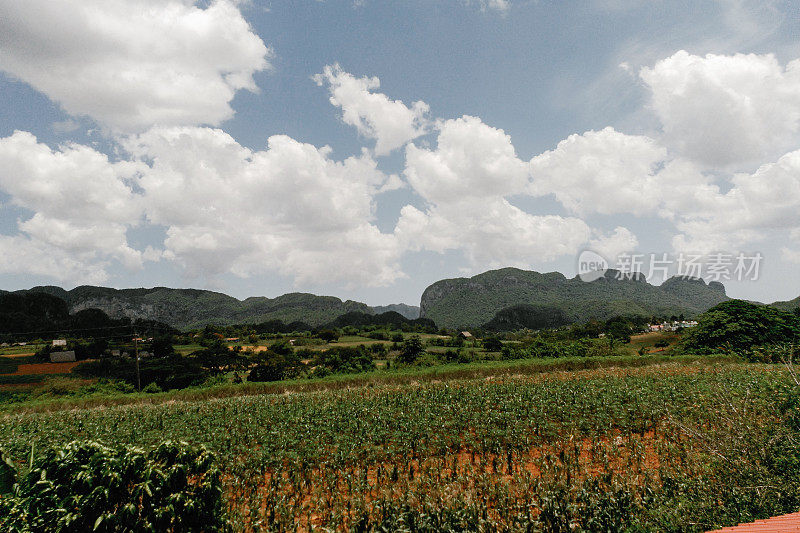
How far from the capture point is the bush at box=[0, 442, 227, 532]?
5.63 meters

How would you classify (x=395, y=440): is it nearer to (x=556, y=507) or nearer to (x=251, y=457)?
(x=251, y=457)

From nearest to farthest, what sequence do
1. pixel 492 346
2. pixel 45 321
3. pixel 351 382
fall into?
1. pixel 351 382
2. pixel 492 346
3. pixel 45 321

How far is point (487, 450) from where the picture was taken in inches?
526

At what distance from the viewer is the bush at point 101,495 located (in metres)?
5.63

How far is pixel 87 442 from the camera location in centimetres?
620

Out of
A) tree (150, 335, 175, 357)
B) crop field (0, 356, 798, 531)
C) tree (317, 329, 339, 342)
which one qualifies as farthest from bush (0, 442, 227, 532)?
tree (317, 329, 339, 342)

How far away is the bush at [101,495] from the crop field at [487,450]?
625 millimetres

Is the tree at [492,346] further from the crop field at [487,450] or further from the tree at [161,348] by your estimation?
the tree at [161,348]

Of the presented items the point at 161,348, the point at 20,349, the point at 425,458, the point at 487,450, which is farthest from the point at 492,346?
the point at 20,349

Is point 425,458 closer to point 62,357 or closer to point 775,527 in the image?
point 775,527

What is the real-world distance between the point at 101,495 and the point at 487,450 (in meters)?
11.6

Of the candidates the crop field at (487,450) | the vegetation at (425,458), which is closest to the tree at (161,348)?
the vegetation at (425,458)

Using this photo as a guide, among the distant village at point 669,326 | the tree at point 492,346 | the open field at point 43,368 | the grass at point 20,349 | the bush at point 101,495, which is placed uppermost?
the bush at point 101,495

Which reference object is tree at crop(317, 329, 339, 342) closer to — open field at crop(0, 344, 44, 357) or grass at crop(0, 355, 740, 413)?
open field at crop(0, 344, 44, 357)
